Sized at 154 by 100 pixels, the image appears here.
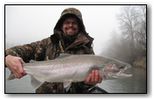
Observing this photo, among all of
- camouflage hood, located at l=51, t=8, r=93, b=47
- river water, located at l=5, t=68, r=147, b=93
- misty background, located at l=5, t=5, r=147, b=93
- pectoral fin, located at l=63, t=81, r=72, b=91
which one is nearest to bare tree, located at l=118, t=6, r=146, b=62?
misty background, located at l=5, t=5, r=147, b=93

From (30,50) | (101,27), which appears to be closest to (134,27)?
(101,27)

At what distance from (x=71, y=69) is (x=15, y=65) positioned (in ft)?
1.26

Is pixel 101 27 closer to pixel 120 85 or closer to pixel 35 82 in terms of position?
pixel 120 85

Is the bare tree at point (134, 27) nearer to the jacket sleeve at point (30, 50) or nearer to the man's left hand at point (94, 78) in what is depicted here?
the man's left hand at point (94, 78)

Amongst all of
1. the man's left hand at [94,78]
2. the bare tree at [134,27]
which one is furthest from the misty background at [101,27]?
the man's left hand at [94,78]

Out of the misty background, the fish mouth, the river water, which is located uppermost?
the misty background

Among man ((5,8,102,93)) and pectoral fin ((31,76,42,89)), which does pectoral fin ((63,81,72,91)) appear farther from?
pectoral fin ((31,76,42,89))

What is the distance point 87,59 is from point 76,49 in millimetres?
108

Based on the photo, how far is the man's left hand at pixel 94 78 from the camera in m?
4.86

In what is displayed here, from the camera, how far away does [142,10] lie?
4.95 m

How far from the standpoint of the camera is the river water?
491cm

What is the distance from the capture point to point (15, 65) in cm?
491
